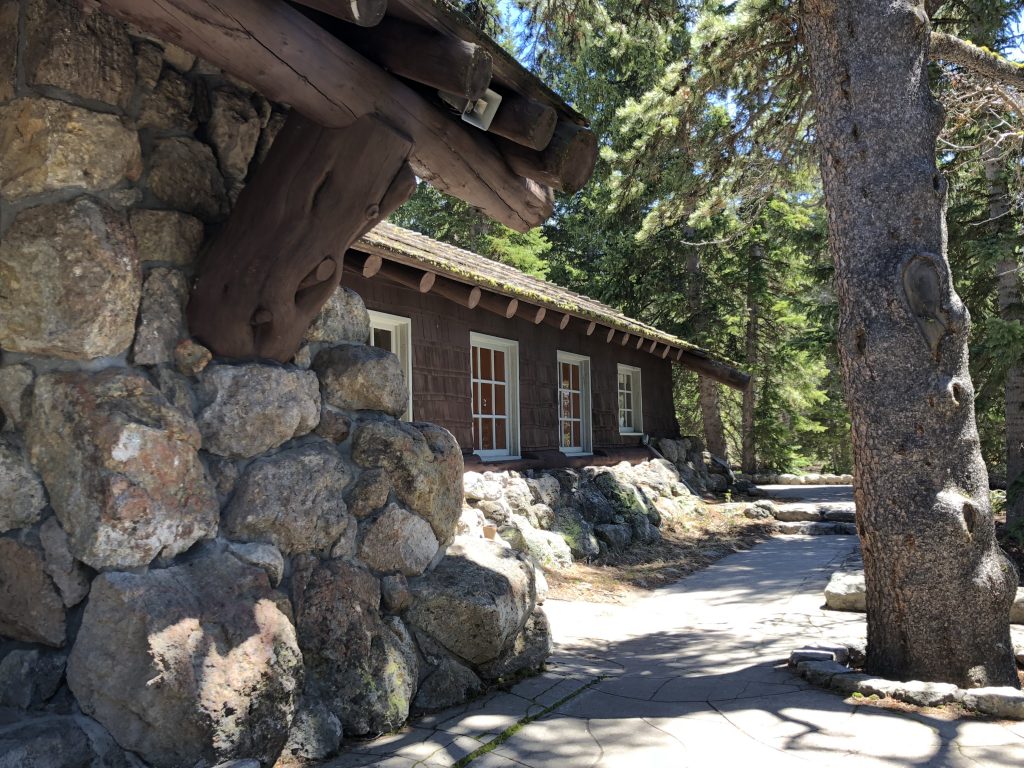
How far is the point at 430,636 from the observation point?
3.95m

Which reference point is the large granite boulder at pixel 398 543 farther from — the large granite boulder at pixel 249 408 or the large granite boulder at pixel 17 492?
the large granite boulder at pixel 17 492

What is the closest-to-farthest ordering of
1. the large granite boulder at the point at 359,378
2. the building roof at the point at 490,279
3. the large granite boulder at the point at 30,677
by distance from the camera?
the large granite boulder at the point at 30,677
the large granite boulder at the point at 359,378
the building roof at the point at 490,279

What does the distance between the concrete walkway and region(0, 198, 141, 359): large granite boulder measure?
77.3 inches

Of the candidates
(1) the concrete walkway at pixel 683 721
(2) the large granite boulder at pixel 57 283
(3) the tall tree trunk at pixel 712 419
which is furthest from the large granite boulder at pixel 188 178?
(3) the tall tree trunk at pixel 712 419

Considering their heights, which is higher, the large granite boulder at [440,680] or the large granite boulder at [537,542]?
the large granite boulder at [537,542]

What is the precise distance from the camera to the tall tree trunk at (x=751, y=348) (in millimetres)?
17594

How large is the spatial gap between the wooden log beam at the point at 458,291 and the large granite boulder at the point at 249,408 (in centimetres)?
413

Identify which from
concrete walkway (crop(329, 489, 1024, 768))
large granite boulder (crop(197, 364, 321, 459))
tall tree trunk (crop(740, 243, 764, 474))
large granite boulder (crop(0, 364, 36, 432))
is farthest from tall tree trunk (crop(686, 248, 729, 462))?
large granite boulder (crop(0, 364, 36, 432))

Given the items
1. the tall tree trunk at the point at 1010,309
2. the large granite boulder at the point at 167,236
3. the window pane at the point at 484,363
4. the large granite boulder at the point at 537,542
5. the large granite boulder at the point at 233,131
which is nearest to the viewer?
the large granite boulder at the point at 167,236

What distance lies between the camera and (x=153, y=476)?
9.70 ft

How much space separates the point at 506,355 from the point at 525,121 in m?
6.91

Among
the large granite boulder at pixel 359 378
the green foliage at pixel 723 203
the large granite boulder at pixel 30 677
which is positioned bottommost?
the large granite boulder at pixel 30 677

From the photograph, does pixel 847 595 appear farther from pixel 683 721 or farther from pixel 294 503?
pixel 294 503

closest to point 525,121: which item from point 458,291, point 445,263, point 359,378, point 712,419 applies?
point 359,378
